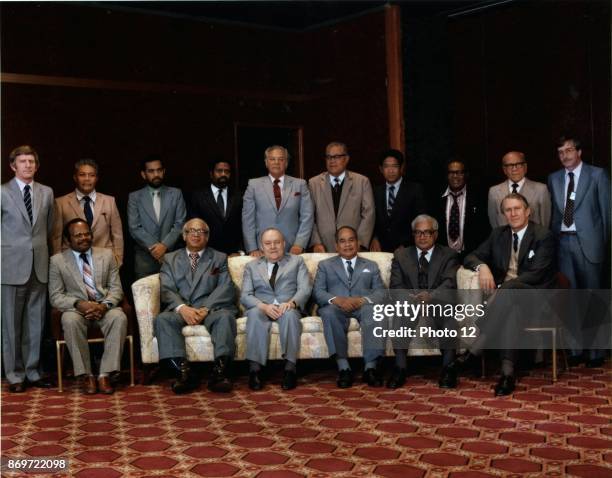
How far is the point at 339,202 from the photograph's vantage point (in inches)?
243

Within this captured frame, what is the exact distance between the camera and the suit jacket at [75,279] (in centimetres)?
551

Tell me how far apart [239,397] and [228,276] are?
980 millimetres

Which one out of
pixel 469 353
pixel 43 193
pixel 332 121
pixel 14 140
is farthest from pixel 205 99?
pixel 469 353

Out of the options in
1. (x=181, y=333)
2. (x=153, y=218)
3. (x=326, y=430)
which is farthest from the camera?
(x=153, y=218)

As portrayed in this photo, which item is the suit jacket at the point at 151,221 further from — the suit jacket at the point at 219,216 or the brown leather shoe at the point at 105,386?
the brown leather shoe at the point at 105,386

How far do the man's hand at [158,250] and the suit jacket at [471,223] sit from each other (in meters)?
2.13

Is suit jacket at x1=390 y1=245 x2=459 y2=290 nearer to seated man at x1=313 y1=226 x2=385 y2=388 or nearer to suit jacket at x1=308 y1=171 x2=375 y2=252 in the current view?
seated man at x1=313 y1=226 x2=385 y2=388

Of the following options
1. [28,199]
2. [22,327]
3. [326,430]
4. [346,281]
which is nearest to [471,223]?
[346,281]

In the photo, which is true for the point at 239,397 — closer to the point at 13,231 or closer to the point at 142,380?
the point at 142,380

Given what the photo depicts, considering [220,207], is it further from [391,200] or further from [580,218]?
[580,218]

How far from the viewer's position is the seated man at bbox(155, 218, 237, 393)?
5.36 meters

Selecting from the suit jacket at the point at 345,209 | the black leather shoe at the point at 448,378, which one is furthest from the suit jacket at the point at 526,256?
the suit jacket at the point at 345,209

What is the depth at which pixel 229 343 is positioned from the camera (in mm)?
5430

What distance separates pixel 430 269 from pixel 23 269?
9.05 ft
